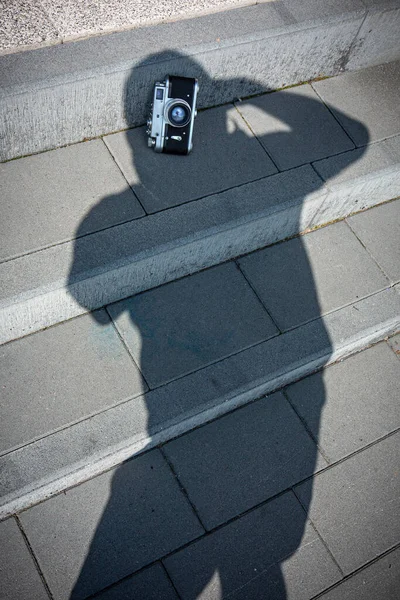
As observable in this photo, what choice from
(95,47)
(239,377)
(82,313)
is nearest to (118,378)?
(82,313)

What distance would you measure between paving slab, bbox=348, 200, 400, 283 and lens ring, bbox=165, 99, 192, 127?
6.06 feet

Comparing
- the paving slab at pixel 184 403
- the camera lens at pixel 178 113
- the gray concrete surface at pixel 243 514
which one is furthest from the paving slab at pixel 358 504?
the camera lens at pixel 178 113

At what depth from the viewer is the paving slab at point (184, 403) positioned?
3.88 m

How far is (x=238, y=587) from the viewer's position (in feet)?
13.1

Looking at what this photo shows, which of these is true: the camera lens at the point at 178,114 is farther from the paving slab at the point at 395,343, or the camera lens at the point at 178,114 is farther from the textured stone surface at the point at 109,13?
the paving slab at the point at 395,343

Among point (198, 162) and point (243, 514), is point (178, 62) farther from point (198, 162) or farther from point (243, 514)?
point (243, 514)

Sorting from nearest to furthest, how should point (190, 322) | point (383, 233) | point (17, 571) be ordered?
1. point (17, 571)
2. point (190, 322)
3. point (383, 233)

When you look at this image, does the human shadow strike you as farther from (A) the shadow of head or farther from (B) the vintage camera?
Result: (B) the vintage camera

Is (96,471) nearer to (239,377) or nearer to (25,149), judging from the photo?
(239,377)

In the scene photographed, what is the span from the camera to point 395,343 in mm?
5176

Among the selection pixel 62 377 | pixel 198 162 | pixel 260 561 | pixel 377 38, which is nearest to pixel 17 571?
pixel 62 377

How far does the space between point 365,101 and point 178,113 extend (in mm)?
2208

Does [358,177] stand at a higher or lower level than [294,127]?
lower

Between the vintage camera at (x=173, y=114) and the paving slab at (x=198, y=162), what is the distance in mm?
144
